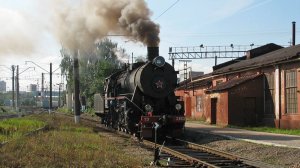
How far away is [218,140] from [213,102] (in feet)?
45.0

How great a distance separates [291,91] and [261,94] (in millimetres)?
3478

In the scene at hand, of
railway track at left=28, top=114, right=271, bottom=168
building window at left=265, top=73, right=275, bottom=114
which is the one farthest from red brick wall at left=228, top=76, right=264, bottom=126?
railway track at left=28, top=114, right=271, bottom=168

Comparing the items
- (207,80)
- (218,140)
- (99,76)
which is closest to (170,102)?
(218,140)

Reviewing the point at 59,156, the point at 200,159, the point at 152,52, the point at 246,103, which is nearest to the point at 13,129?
the point at 152,52

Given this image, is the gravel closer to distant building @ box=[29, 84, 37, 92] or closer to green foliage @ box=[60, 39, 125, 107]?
green foliage @ box=[60, 39, 125, 107]

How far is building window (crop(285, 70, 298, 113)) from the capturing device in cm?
2534

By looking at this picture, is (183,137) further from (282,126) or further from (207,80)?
(207,80)

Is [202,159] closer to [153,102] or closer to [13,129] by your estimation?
[153,102]

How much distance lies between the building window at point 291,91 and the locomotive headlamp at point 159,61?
8.98 metres

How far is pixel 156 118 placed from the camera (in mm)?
19219

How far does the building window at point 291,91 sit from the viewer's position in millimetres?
25344

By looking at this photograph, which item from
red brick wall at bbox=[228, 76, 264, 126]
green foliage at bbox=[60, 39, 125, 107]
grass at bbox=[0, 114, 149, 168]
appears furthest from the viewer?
green foliage at bbox=[60, 39, 125, 107]

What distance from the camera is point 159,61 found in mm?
19859

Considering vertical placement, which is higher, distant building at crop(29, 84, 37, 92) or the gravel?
distant building at crop(29, 84, 37, 92)
